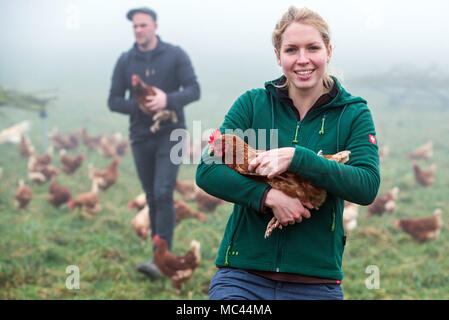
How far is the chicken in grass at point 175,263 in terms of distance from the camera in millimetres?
4488

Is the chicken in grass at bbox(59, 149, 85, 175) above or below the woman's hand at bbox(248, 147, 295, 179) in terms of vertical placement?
above

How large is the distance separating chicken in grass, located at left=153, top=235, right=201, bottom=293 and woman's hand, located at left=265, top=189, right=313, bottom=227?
2887 millimetres

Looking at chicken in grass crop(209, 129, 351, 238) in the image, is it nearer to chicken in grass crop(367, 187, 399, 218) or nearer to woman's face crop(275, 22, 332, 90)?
woman's face crop(275, 22, 332, 90)

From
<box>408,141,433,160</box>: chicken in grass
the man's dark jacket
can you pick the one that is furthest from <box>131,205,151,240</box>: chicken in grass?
<box>408,141,433,160</box>: chicken in grass

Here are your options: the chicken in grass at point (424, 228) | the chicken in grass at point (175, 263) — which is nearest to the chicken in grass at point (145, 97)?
the chicken in grass at point (175, 263)

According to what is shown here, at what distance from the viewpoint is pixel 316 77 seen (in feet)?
6.34

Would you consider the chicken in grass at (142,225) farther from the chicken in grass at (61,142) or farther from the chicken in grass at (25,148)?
the chicken in grass at (61,142)

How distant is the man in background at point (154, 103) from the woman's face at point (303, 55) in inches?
109

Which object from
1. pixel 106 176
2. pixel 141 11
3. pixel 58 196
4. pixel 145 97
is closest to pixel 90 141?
pixel 106 176

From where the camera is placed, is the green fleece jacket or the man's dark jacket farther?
the man's dark jacket

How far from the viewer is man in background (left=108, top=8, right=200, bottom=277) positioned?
4586mm
